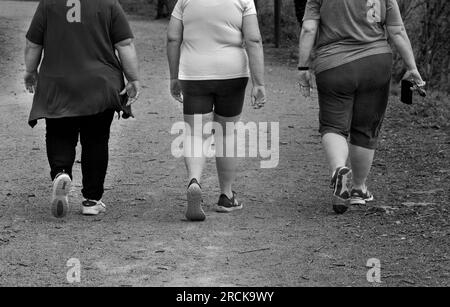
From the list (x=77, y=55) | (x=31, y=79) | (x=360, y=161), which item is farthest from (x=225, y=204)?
(x=31, y=79)

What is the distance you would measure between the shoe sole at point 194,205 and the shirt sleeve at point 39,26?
57.9 inches

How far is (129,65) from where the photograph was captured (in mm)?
7164

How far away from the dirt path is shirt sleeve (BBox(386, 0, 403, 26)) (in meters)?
1.37

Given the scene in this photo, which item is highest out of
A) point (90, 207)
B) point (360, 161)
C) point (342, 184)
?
point (342, 184)

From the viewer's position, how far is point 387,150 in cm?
1035

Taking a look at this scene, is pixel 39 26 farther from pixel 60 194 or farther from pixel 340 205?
pixel 340 205

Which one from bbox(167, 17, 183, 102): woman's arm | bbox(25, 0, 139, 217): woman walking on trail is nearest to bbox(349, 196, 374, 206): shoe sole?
bbox(167, 17, 183, 102): woman's arm

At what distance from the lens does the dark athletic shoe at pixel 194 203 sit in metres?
6.96

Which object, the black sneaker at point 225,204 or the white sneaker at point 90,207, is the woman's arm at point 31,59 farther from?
the black sneaker at point 225,204

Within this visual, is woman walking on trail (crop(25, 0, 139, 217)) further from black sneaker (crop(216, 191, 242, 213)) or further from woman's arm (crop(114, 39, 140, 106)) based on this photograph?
black sneaker (crop(216, 191, 242, 213))

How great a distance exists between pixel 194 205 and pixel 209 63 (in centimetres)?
98

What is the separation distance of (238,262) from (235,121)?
59.4 inches

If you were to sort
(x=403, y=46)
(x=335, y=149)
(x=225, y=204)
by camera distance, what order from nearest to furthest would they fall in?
(x=335, y=149) < (x=403, y=46) < (x=225, y=204)
